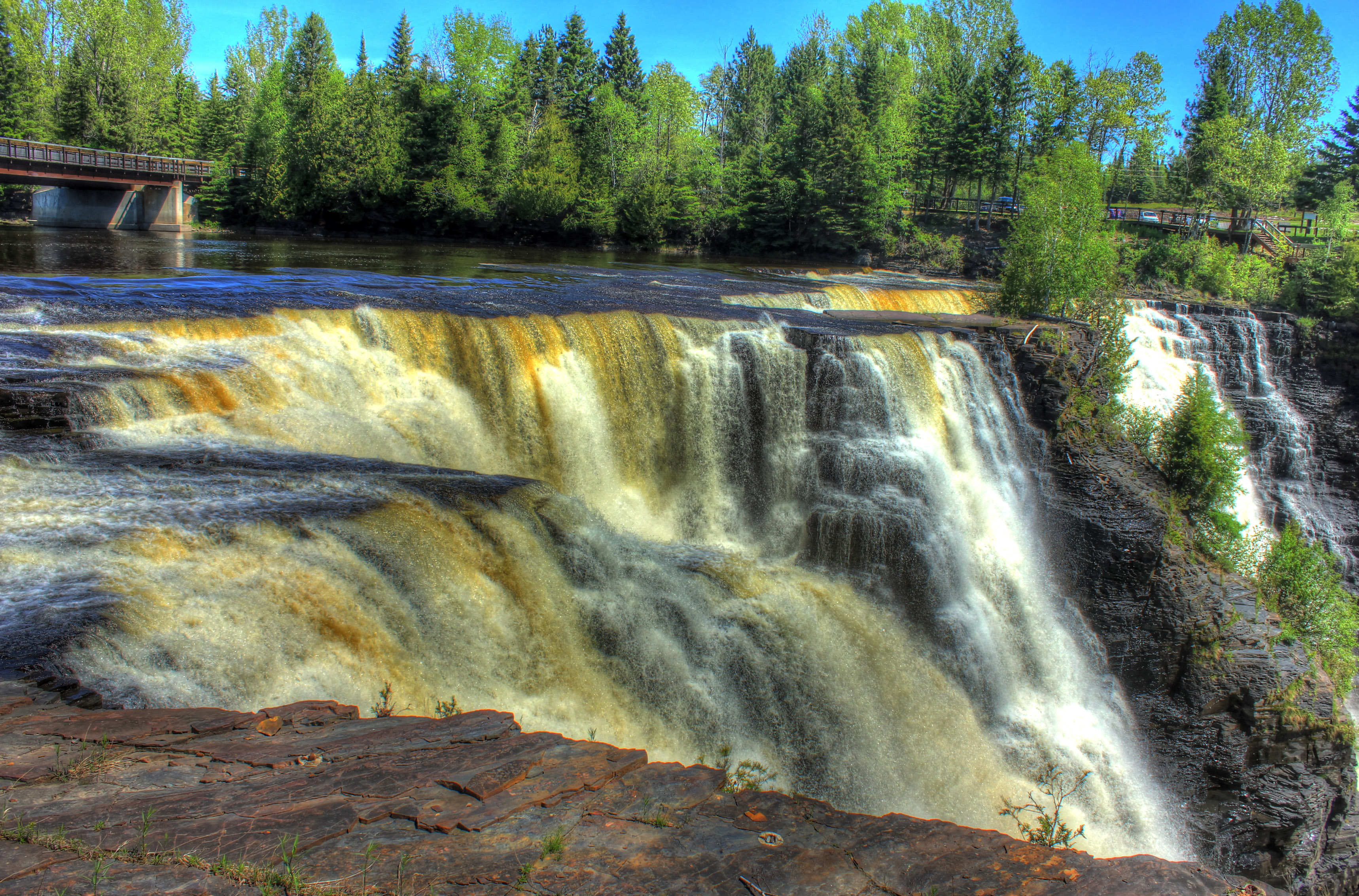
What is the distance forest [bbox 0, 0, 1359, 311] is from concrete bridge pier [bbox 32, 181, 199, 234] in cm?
528

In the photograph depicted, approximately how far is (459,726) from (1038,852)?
3835 mm

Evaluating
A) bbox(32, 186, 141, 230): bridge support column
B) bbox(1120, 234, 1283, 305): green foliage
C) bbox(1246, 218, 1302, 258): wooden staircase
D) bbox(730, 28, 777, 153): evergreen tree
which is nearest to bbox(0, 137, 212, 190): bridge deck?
bbox(32, 186, 141, 230): bridge support column

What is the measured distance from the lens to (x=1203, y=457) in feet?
48.9

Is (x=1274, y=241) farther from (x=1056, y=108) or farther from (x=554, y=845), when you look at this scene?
(x=554, y=845)

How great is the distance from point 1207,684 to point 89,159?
47.5 m

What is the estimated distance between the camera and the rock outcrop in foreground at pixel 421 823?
3455mm

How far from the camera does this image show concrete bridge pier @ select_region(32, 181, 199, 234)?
41.6 meters

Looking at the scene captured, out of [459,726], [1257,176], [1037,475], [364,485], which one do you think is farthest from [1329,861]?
[1257,176]

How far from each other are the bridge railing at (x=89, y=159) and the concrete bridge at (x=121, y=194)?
0.04m

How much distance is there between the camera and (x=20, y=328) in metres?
10.8

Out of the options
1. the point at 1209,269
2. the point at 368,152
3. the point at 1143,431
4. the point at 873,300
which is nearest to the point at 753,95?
the point at 368,152

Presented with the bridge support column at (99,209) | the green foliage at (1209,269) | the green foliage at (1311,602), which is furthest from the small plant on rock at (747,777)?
→ the bridge support column at (99,209)

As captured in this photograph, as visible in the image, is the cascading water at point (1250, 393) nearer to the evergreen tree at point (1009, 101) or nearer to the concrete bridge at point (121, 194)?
the evergreen tree at point (1009, 101)

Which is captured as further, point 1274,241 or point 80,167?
point 80,167
